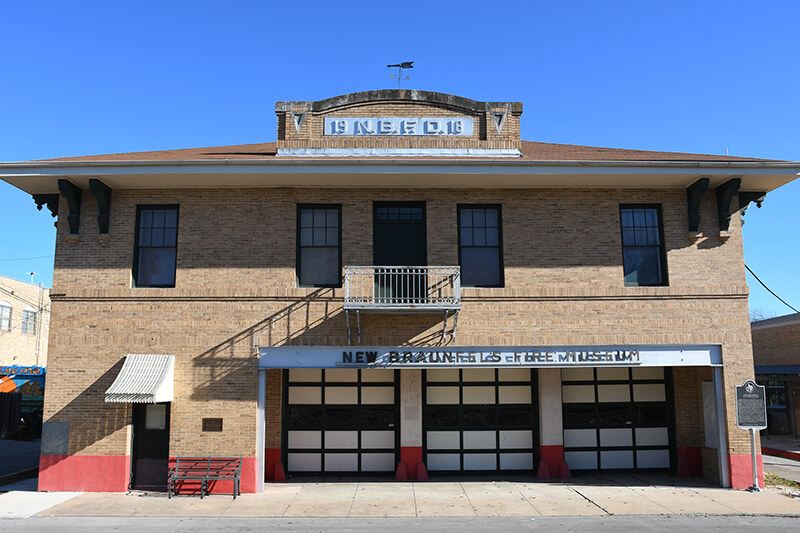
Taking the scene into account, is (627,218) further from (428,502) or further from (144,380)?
(144,380)

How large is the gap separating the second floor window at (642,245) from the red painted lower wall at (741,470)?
4.09 meters

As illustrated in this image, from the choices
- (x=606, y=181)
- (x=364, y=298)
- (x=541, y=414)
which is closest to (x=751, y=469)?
(x=541, y=414)

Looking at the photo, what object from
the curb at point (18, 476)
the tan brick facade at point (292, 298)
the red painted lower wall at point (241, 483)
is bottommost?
the curb at point (18, 476)

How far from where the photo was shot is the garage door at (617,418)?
15977 mm

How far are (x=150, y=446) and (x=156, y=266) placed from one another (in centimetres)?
402

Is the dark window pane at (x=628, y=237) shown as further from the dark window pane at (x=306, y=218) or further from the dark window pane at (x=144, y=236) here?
the dark window pane at (x=144, y=236)

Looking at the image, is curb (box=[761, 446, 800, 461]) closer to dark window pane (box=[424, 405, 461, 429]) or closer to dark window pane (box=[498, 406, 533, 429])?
dark window pane (box=[498, 406, 533, 429])

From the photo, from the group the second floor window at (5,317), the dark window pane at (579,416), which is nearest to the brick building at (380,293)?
the dark window pane at (579,416)

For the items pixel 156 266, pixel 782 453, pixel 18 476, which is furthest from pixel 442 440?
pixel 782 453

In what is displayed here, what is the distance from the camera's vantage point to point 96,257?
14.6 meters

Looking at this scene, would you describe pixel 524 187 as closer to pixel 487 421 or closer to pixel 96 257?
pixel 487 421

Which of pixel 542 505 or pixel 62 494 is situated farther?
pixel 62 494

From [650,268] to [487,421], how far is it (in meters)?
5.35

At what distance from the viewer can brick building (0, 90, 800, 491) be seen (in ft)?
45.5
